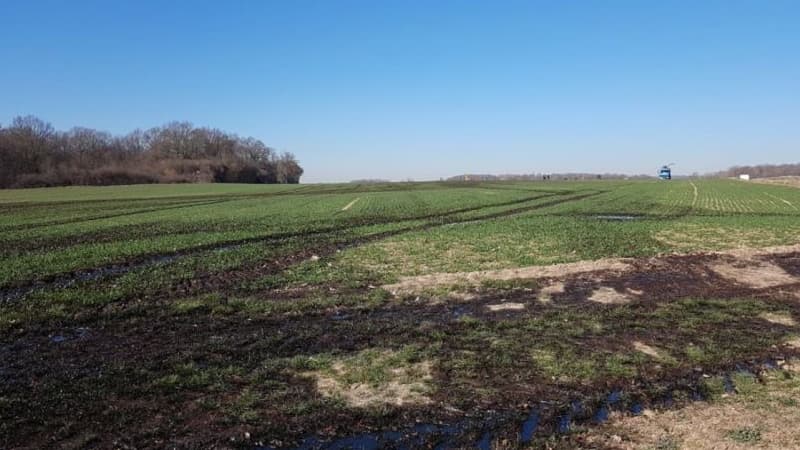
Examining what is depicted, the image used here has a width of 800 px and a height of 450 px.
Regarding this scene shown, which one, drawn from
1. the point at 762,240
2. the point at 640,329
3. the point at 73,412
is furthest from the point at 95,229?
the point at 762,240

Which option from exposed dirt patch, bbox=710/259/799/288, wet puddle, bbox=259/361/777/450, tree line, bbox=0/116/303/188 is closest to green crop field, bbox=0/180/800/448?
wet puddle, bbox=259/361/777/450

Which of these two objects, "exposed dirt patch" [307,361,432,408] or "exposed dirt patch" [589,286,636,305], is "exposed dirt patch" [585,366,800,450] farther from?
"exposed dirt patch" [589,286,636,305]

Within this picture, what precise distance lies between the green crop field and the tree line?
113580 mm

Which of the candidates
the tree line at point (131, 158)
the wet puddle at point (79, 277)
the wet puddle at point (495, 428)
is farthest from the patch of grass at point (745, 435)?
the tree line at point (131, 158)

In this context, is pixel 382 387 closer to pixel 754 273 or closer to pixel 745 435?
pixel 745 435

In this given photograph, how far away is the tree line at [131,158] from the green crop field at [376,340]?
11358cm

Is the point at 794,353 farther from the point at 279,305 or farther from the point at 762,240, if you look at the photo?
the point at 762,240

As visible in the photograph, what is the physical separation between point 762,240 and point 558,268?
40.7ft

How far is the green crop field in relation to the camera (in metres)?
6.18

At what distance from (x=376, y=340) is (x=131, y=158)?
163819mm

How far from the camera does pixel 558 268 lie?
51.9ft

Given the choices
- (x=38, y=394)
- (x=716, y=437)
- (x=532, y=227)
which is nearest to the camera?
(x=716, y=437)

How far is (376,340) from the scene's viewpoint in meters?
9.26

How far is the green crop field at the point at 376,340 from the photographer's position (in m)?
6.18
